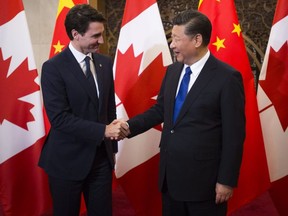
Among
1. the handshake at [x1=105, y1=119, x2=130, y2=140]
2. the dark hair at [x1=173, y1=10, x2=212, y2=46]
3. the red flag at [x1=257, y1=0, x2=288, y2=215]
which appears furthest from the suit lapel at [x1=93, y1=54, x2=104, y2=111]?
the red flag at [x1=257, y1=0, x2=288, y2=215]

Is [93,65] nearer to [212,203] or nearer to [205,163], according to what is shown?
[205,163]

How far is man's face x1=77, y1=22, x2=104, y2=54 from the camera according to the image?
162 centimetres

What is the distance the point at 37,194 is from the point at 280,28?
1.87 metres

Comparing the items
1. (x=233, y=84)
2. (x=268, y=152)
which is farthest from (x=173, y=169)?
(x=268, y=152)

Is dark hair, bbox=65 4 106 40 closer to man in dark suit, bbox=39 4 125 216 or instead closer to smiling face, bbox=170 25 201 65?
man in dark suit, bbox=39 4 125 216

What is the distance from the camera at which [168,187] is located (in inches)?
64.7

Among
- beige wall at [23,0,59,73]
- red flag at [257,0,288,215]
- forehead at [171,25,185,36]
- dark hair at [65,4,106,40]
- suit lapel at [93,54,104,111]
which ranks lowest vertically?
red flag at [257,0,288,215]

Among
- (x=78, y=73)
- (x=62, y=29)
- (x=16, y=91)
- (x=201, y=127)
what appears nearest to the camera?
(x=201, y=127)

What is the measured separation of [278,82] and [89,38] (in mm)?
1259

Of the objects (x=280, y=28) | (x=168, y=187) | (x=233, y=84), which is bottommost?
(x=168, y=187)

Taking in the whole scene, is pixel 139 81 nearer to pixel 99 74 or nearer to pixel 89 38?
pixel 99 74

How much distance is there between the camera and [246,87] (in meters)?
2.21

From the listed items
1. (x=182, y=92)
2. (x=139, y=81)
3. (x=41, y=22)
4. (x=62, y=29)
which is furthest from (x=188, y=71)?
(x=41, y=22)

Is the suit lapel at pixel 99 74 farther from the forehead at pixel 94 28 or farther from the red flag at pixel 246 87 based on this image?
the red flag at pixel 246 87
